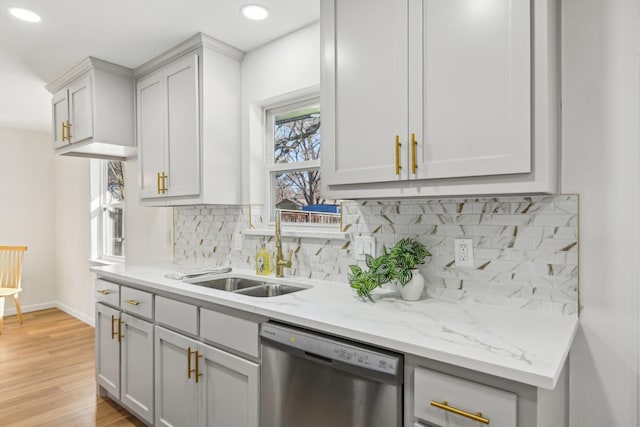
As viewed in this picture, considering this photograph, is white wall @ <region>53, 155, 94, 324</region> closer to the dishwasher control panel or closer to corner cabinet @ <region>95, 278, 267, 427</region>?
corner cabinet @ <region>95, 278, 267, 427</region>

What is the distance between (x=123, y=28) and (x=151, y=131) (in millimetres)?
710

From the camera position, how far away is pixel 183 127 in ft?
8.02

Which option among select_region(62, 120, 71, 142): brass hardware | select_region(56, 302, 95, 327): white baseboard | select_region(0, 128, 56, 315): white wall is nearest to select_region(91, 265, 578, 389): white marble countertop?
select_region(62, 120, 71, 142): brass hardware

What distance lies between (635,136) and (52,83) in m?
3.75

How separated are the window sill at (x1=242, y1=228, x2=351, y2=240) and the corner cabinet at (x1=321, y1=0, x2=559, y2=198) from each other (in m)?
0.42

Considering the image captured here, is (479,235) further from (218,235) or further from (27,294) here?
(27,294)

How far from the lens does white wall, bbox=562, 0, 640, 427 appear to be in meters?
1.26

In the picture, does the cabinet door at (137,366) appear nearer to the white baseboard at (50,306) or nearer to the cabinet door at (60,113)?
the cabinet door at (60,113)

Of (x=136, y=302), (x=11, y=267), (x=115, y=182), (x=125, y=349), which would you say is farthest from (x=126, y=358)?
(x=11, y=267)

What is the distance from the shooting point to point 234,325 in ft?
5.42

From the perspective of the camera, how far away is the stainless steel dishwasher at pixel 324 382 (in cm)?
118

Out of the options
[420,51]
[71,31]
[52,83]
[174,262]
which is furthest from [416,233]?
[52,83]

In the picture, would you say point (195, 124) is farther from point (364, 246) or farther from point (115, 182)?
point (115, 182)

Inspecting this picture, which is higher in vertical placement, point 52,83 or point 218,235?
point 52,83
